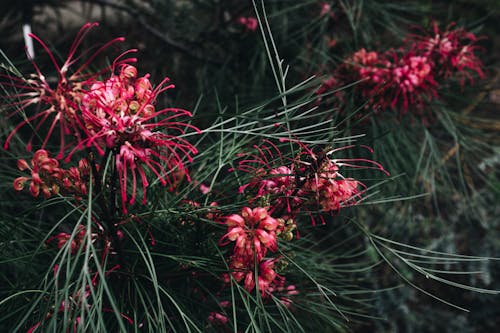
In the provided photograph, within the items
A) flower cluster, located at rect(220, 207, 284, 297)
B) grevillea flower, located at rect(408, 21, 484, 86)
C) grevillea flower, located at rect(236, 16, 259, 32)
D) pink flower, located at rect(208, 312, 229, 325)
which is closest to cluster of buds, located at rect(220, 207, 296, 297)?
flower cluster, located at rect(220, 207, 284, 297)

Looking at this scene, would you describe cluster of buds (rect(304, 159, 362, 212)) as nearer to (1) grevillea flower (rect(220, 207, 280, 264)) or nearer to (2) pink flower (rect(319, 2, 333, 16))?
(1) grevillea flower (rect(220, 207, 280, 264))

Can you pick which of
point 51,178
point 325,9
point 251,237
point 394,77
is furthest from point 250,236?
point 325,9

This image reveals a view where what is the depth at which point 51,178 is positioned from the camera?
1.17ft

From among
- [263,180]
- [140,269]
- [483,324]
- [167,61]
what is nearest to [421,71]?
[263,180]

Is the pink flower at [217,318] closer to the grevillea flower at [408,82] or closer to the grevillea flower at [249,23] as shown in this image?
the grevillea flower at [408,82]

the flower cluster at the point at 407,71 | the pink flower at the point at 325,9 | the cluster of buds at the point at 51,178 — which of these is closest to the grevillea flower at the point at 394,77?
the flower cluster at the point at 407,71

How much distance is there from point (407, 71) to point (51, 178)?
457 mm

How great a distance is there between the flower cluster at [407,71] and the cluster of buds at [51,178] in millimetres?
393

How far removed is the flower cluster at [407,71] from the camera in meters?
0.63

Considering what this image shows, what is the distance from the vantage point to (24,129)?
833 millimetres

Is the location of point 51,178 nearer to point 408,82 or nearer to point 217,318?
point 217,318

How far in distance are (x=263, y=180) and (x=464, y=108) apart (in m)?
0.83

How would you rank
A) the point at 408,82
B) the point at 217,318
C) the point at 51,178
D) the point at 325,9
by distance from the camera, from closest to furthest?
the point at 51,178 < the point at 217,318 < the point at 408,82 < the point at 325,9

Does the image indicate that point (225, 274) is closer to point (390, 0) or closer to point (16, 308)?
point (16, 308)
